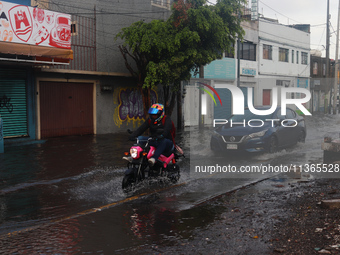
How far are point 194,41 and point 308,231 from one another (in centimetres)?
1440

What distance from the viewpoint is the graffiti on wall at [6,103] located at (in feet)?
53.3

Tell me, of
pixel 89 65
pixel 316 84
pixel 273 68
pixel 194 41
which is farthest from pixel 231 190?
pixel 316 84

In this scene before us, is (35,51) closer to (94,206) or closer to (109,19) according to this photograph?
(109,19)

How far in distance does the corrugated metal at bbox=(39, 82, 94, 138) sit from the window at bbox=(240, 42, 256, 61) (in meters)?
16.1

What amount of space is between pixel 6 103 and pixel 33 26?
3514 millimetres

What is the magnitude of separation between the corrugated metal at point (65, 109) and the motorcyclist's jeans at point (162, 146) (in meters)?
10.8

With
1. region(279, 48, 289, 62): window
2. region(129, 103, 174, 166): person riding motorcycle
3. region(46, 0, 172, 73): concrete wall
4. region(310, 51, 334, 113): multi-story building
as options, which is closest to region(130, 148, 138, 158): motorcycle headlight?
region(129, 103, 174, 166): person riding motorcycle

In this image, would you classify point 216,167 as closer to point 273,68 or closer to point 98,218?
point 98,218

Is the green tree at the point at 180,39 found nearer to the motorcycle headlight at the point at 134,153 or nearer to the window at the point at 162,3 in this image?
the window at the point at 162,3

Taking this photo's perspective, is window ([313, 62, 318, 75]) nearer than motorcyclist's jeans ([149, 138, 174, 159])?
No

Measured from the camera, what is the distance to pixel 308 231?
16.6 feet

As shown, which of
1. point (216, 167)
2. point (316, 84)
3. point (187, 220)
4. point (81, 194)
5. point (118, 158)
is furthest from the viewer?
point (316, 84)

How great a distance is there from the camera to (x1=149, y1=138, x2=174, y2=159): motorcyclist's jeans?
26.1ft

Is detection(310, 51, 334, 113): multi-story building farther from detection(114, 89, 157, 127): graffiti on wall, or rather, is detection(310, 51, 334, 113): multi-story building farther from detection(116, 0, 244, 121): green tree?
detection(116, 0, 244, 121): green tree
